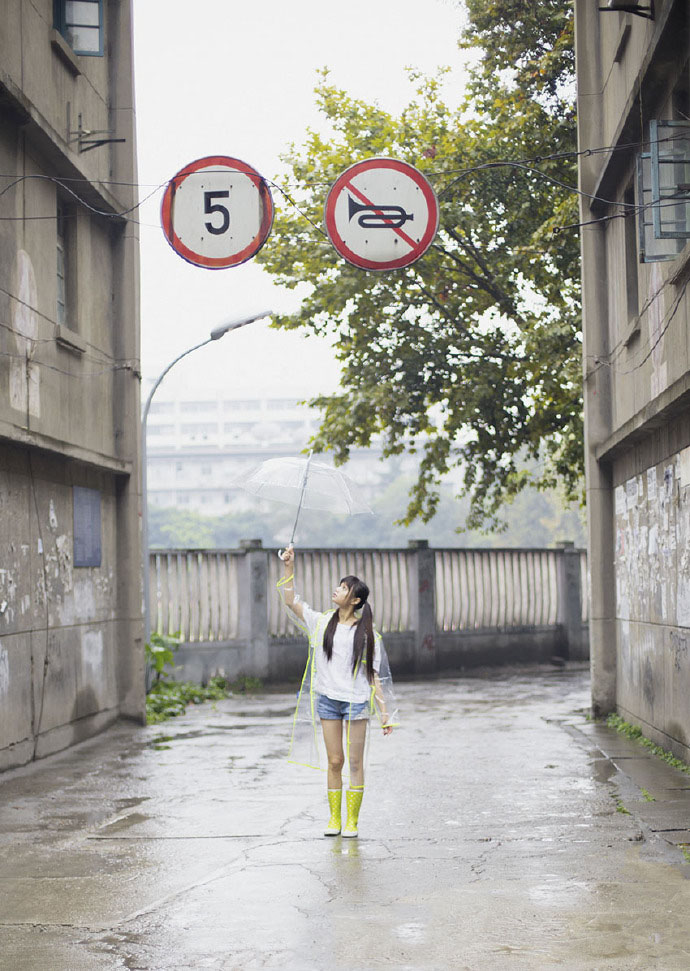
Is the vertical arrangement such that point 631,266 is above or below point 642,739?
above

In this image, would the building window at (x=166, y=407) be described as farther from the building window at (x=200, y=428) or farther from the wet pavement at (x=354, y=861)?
the wet pavement at (x=354, y=861)

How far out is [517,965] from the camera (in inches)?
211

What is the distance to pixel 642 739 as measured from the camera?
12.8 meters

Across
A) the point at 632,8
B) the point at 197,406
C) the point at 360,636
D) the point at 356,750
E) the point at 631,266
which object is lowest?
the point at 356,750

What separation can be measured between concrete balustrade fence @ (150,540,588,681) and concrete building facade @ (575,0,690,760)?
6159mm

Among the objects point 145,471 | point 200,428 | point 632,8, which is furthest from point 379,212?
point 200,428

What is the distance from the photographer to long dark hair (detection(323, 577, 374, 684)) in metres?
8.46

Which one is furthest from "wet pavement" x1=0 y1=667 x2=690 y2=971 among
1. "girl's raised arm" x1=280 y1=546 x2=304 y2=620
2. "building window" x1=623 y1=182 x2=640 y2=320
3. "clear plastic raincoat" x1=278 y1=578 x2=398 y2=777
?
"building window" x1=623 y1=182 x2=640 y2=320

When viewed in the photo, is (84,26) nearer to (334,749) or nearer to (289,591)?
(289,591)

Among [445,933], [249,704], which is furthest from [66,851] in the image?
[249,704]

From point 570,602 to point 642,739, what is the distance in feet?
42.3

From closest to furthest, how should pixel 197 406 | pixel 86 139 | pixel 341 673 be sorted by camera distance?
pixel 341 673 → pixel 86 139 → pixel 197 406

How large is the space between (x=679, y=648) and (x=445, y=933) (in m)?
5.64

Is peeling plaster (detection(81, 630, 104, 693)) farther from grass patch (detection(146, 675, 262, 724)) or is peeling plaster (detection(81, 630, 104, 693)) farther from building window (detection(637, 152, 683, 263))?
building window (detection(637, 152, 683, 263))
